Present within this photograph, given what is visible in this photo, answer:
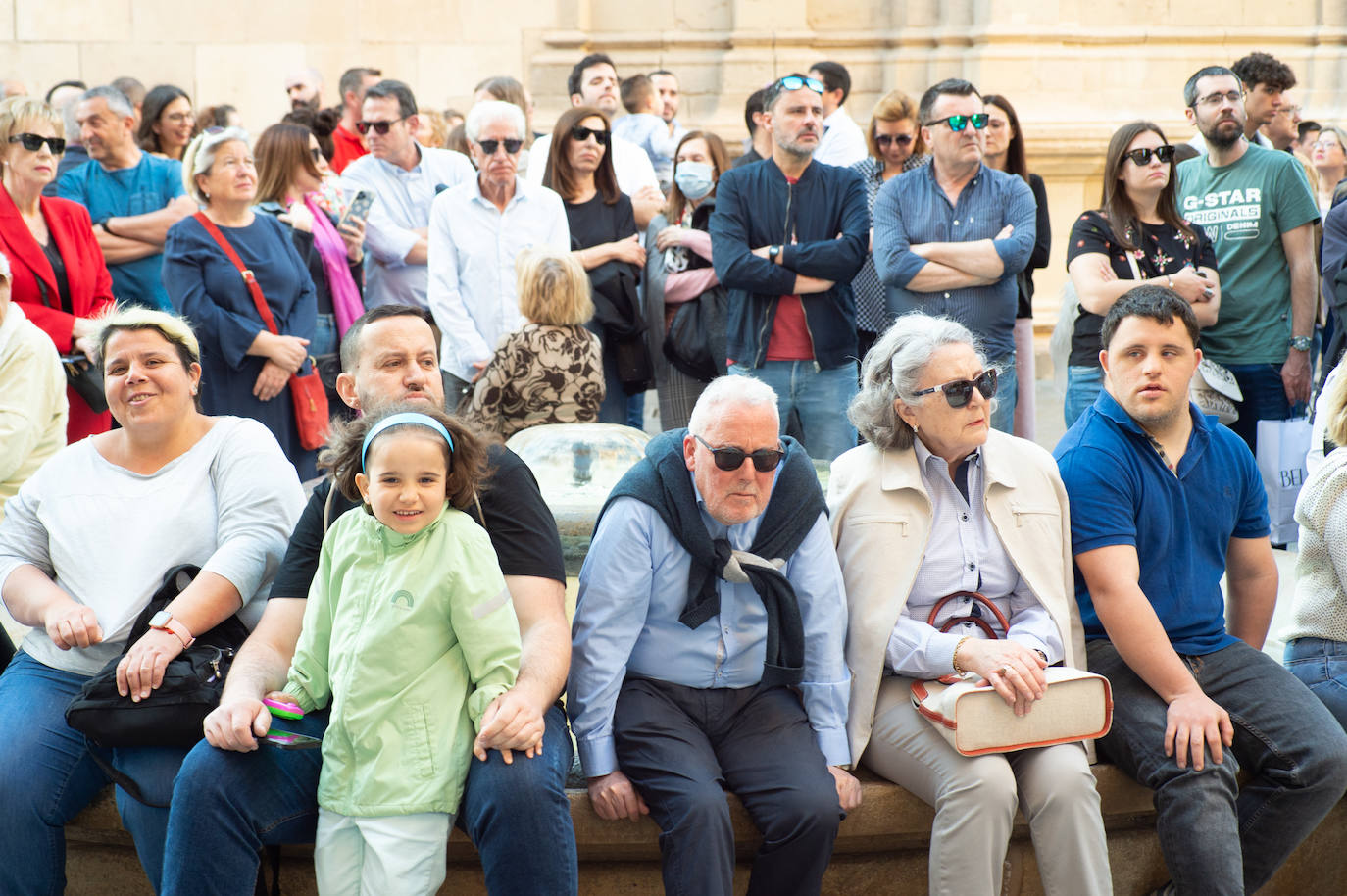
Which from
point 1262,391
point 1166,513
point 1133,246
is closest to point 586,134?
point 1133,246

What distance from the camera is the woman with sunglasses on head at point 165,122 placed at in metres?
8.12

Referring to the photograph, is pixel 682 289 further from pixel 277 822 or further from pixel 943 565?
pixel 277 822

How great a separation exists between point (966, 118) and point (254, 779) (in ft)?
13.2

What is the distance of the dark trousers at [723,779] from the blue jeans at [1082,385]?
2.79 meters

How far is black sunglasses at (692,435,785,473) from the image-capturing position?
3.50m

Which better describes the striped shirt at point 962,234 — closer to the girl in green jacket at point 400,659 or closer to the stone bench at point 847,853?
the stone bench at point 847,853

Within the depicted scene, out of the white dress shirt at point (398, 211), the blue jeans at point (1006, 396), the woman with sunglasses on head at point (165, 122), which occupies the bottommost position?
the blue jeans at point (1006, 396)

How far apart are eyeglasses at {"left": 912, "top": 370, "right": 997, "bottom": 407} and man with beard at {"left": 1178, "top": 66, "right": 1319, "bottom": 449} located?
2.91 metres

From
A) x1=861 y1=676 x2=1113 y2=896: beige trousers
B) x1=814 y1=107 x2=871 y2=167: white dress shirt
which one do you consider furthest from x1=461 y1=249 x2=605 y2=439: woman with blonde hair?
x1=814 y1=107 x2=871 y2=167: white dress shirt

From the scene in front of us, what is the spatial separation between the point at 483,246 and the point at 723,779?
3.49 m

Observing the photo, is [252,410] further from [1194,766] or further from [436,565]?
[1194,766]

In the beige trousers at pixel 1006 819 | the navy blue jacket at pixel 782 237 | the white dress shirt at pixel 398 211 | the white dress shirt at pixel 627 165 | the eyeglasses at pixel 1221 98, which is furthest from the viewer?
the white dress shirt at pixel 627 165

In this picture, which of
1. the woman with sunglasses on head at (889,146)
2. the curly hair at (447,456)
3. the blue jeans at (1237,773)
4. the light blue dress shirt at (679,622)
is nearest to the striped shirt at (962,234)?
the woman with sunglasses on head at (889,146)

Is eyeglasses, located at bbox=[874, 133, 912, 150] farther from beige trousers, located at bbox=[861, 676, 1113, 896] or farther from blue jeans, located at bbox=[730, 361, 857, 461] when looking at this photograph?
beige trousers, located at bbox=[861, 676, 1113, 896]
